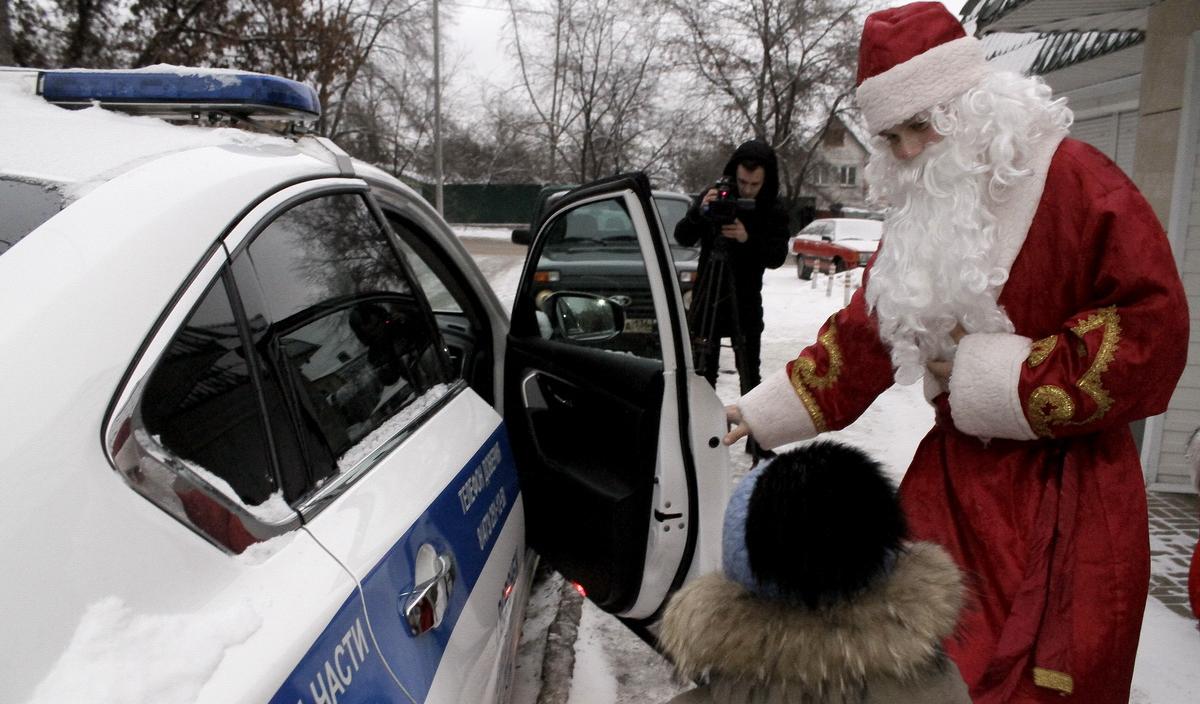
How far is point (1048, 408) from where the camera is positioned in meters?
1.51

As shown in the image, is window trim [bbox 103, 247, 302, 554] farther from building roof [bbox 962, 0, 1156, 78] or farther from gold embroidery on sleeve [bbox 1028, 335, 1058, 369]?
building roof [bbox 962, 0, 1156, 78]

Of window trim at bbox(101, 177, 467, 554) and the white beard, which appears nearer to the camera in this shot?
window trim at bbox(101, 177, 467, 554)

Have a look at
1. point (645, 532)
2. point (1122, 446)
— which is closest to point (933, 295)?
point (1122, 446)

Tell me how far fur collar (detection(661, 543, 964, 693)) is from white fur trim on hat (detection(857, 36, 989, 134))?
91cm

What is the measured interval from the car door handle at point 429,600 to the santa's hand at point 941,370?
1017mm

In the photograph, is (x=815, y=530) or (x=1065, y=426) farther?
(x=1065, y=426)

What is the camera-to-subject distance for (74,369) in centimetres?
97

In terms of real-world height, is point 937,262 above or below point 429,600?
above

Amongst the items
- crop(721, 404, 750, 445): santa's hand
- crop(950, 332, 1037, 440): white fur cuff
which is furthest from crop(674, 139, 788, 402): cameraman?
crop(950, 332, 1037, 440): white fur cuff

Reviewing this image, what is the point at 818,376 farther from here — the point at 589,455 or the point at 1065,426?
the point at 589,455

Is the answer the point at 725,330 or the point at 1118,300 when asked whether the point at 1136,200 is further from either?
the point at 725,330

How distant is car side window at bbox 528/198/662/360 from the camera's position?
2.78 metres

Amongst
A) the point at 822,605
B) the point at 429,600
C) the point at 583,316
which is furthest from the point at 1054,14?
the point at 429,600

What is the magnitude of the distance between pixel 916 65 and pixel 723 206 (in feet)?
8.39
